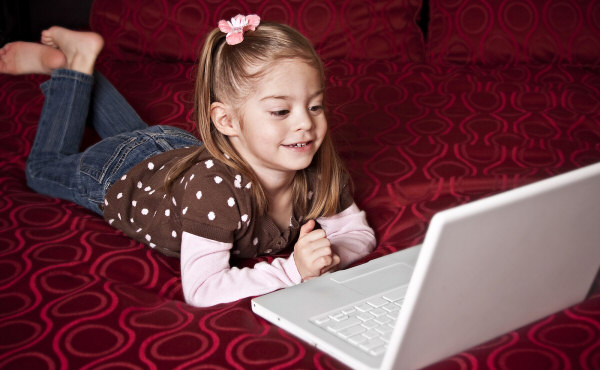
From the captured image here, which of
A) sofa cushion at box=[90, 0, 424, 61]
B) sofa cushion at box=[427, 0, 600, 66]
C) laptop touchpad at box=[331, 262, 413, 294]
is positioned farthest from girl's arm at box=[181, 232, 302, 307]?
sofa cushion at box=[427, 0, 600, 66]

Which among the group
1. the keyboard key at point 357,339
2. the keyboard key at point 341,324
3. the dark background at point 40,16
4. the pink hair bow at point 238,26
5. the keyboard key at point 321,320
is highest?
the pink hair bow at point 238,26

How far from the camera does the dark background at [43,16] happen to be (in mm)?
3102

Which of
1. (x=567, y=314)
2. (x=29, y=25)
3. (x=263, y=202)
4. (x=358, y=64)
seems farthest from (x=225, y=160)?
(x=29, y=25)

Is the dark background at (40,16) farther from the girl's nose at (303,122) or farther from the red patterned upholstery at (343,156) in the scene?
the girl's nose at (303,122)

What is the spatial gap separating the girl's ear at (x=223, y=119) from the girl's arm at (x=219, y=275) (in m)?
0.26

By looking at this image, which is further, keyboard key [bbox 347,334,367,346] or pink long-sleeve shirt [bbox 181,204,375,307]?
pink long-sleeve shirt [bbox 181,204,375,307]

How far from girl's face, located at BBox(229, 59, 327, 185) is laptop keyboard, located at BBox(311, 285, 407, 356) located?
16.5 inches

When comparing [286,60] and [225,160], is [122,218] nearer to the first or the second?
[225,160]

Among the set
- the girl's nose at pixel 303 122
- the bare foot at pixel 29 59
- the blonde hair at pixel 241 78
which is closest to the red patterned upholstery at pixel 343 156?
the bare foot at pixel 29 59

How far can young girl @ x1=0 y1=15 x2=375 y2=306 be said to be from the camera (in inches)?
58.4

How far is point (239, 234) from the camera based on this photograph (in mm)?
1584

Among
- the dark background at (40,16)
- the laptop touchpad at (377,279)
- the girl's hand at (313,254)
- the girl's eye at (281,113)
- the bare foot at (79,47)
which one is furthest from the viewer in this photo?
the dark background at (40,16)

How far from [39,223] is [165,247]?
1.08 ft

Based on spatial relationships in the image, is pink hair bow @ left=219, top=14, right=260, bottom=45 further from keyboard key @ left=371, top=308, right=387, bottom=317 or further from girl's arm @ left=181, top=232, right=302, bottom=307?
keyboard key @ left=371, top=308, right=387, bottom=317
